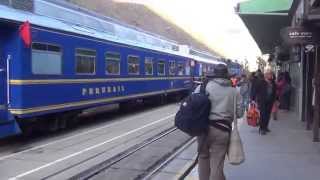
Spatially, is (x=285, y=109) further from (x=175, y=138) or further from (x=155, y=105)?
(x=175, y=138)

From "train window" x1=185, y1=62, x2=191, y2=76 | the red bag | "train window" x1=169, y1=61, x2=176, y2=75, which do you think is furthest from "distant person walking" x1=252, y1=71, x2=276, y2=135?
"train window" x1=185, y1=62, x2=191, y2=76

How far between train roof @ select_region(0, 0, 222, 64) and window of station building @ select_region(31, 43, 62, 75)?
495mm

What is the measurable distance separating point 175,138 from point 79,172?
548 centimetres

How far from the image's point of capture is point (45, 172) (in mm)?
10336

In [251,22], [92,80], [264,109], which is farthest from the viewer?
[251,22]

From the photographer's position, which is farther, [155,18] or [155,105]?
[155,18]

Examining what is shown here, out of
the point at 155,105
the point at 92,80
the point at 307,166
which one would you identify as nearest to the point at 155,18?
the point at 155,105

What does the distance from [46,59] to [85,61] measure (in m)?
2.57

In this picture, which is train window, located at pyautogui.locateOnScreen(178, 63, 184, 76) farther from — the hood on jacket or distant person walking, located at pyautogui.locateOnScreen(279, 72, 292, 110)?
the hood on jacket

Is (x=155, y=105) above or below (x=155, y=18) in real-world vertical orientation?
below

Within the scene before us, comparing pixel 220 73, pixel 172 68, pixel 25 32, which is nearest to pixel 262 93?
pixel 25 32

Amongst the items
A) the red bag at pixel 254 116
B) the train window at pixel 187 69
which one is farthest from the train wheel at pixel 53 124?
the train window at pixel 187 69

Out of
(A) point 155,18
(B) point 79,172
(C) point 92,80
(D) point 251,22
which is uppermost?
(A) point 155,18

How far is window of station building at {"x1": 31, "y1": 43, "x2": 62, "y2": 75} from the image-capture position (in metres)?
13.7
